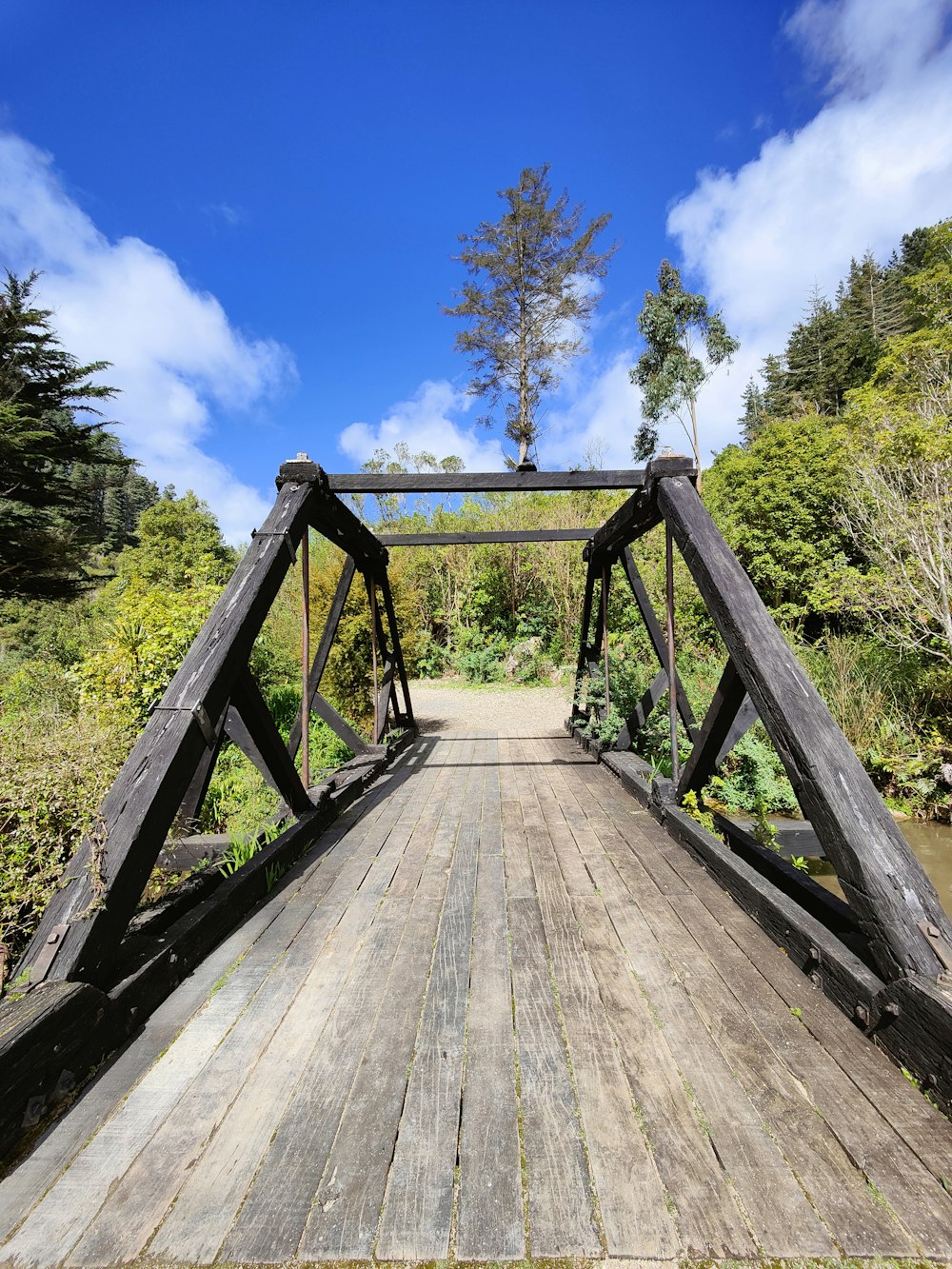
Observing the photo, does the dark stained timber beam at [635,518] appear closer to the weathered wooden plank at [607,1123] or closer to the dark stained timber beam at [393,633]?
the dark stained timber beam at [393,633]

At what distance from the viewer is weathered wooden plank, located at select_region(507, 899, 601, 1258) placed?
906mm

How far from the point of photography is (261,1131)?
1115 mm

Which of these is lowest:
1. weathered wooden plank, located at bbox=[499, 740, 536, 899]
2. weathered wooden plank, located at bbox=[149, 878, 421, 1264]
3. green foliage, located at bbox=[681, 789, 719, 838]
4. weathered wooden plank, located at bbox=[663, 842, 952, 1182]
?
weathered wooden plank, located at bbox=[499, 740, 536, 899]

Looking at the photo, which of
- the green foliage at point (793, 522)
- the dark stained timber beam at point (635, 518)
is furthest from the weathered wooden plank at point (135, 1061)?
the green foliage at point (793, 522)

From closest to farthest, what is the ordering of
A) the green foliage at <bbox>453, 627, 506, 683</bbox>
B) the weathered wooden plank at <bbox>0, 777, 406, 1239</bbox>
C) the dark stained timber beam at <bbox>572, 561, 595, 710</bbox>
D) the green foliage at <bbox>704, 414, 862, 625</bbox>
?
the weathered wooden plank at <bbox>0, 777, 406, 1239</bbox> → the dark stained timber beam at <bbox>572, 561, 595, 710</bbox> → the green foliage at <bbox>704, 414, 862, 625</bbox> → the green foliage at <bbox>453, 627, 506, 683</bbox>

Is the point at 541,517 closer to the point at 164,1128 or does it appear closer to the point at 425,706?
the point at 425,706

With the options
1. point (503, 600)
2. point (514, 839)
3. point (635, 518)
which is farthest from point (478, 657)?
point (514, 839)

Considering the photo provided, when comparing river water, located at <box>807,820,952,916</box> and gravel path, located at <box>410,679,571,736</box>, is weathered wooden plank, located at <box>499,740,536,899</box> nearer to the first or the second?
river water, located at <box>807,820,952,916</box>

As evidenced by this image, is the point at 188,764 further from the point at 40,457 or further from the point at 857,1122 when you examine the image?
the point at 40,457

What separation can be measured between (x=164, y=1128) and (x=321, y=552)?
1219 cm

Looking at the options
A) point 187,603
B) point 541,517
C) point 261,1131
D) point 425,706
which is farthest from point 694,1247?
point 541,517

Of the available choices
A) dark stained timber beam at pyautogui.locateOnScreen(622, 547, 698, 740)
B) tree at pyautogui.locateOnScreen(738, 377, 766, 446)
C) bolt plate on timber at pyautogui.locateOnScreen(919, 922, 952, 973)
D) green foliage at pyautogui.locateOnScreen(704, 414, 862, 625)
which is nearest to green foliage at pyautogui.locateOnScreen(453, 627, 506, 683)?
green foliage at pyautogui.locateOnScreen(704, 414, 862, 625)

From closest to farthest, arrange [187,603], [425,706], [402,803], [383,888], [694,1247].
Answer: [694,1247] < [383,888] < [402,803] < [187,603] < [425,706]

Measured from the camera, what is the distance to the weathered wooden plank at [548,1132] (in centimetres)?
91
